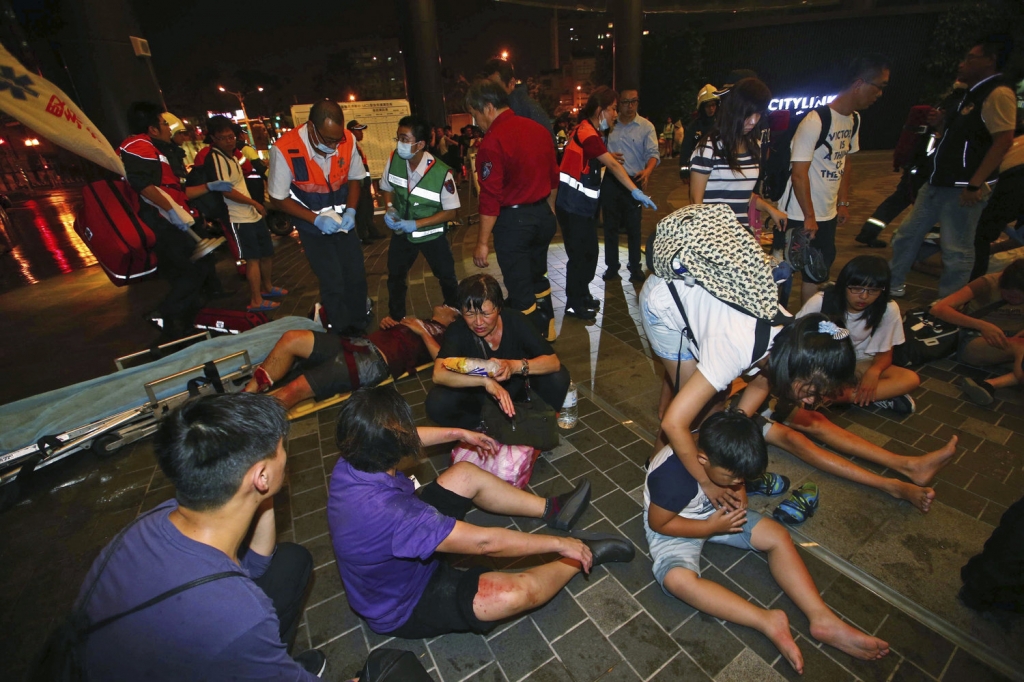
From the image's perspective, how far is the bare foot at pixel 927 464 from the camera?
2.48 m

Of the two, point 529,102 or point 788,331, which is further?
point 529,102

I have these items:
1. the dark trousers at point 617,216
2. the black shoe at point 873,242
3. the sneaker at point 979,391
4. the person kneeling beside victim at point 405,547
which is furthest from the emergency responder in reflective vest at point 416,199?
the black shoe at point 873,242

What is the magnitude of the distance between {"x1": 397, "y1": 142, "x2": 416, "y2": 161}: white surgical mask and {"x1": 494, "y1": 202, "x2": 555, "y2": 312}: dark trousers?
123 cm

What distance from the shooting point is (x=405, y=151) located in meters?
4.36

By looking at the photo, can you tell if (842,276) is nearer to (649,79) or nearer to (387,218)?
(387,218)

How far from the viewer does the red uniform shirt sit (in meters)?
3.59

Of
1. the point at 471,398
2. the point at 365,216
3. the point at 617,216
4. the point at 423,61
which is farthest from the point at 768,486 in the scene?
the point at 423,61

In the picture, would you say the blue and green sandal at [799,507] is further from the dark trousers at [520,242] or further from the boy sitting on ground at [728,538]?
the dark trousers at [520,242]

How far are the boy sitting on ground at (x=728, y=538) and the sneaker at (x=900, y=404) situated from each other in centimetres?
186

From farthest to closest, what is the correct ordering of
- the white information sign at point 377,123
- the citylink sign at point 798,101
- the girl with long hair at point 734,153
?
the citylink sign at point 798,101, the white information sign at point 377,123, the girl with long hair at point 734,153

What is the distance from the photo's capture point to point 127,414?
10.8 feet

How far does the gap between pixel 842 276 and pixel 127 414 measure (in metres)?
4.89

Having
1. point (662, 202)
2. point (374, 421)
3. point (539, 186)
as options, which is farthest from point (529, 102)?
point (662, 202)

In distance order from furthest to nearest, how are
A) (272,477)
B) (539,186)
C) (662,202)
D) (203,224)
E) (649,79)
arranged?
(649,79)
(662,202)
(203,224)
(539,186)
(272,477)
